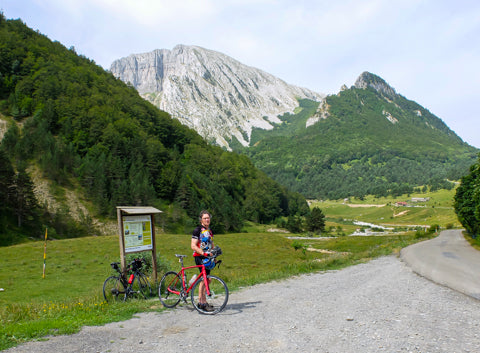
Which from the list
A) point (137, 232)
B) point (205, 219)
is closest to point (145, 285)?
point (137, 232)

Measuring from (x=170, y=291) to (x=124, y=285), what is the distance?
2.65 metres

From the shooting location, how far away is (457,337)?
25.7 ft

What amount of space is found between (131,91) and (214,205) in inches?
4151

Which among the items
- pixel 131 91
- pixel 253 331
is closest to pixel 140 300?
pixel 253 331

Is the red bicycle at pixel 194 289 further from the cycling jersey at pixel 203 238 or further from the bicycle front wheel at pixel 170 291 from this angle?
the cycling jersey at pixel 203 238

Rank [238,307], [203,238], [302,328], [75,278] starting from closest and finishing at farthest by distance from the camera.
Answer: [302,328] → [203,238] → [238,307] → [75,278]

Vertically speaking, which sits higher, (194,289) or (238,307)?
(194,289)

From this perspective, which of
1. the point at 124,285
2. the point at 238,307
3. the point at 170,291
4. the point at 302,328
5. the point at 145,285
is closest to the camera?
the point at 302,328

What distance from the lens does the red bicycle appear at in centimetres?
1034

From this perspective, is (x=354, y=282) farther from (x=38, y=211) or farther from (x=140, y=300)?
(x=38, y=211)

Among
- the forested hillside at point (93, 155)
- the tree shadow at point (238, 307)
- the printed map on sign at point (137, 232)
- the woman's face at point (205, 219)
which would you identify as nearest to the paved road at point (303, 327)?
the tree shadow at point (238, 307)

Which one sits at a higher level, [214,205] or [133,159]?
[133,159]

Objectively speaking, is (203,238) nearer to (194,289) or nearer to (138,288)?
(194,289)

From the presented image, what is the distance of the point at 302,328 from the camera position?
859 cm
